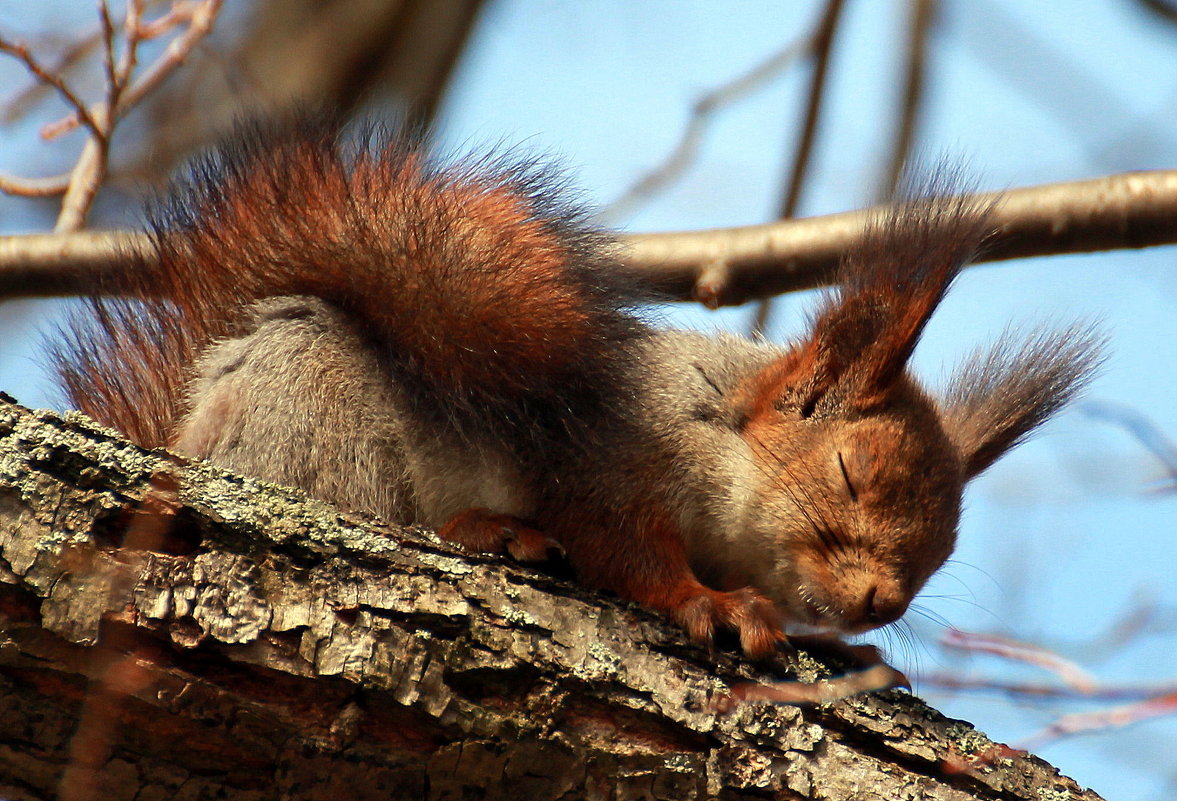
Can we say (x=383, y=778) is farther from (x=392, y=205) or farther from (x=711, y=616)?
(x=392, y=205)

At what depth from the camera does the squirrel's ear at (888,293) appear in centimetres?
265

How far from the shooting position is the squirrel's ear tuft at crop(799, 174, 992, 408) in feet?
8.70

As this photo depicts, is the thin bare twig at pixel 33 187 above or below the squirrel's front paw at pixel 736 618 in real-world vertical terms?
above

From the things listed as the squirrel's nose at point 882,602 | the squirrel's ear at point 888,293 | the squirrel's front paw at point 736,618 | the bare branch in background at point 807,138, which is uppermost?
the bare branch in background at point 807,138

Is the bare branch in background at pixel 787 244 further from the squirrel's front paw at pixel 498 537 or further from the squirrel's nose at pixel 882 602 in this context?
the squirrel's nose at pixel 882 602

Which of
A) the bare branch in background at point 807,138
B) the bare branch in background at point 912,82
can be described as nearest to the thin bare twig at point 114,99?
the bare branch in background at point 807,138

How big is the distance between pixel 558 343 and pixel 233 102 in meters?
2.27

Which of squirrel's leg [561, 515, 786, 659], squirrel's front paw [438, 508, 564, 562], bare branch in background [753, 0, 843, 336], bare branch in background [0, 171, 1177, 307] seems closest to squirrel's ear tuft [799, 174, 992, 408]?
bare branch in background [0, 171, 1177, 307]

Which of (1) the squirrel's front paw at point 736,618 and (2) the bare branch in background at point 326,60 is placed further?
(2) the bare branch in background at point 326,60

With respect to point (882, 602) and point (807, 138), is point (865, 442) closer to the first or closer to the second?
point (882, 602)

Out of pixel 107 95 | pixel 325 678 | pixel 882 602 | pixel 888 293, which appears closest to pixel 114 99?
pixel 107 95

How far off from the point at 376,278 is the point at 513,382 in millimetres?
450

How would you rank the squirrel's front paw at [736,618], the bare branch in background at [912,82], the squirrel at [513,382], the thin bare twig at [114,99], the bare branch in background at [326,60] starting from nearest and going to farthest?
the squirrel's front paw at [736,618] < the squirrel at [513,382] < the thin bare twig at [114,99] < the bare branch in background at [912,82] < the bare branch in background at [326,60]

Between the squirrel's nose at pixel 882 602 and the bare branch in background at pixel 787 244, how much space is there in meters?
0.96
